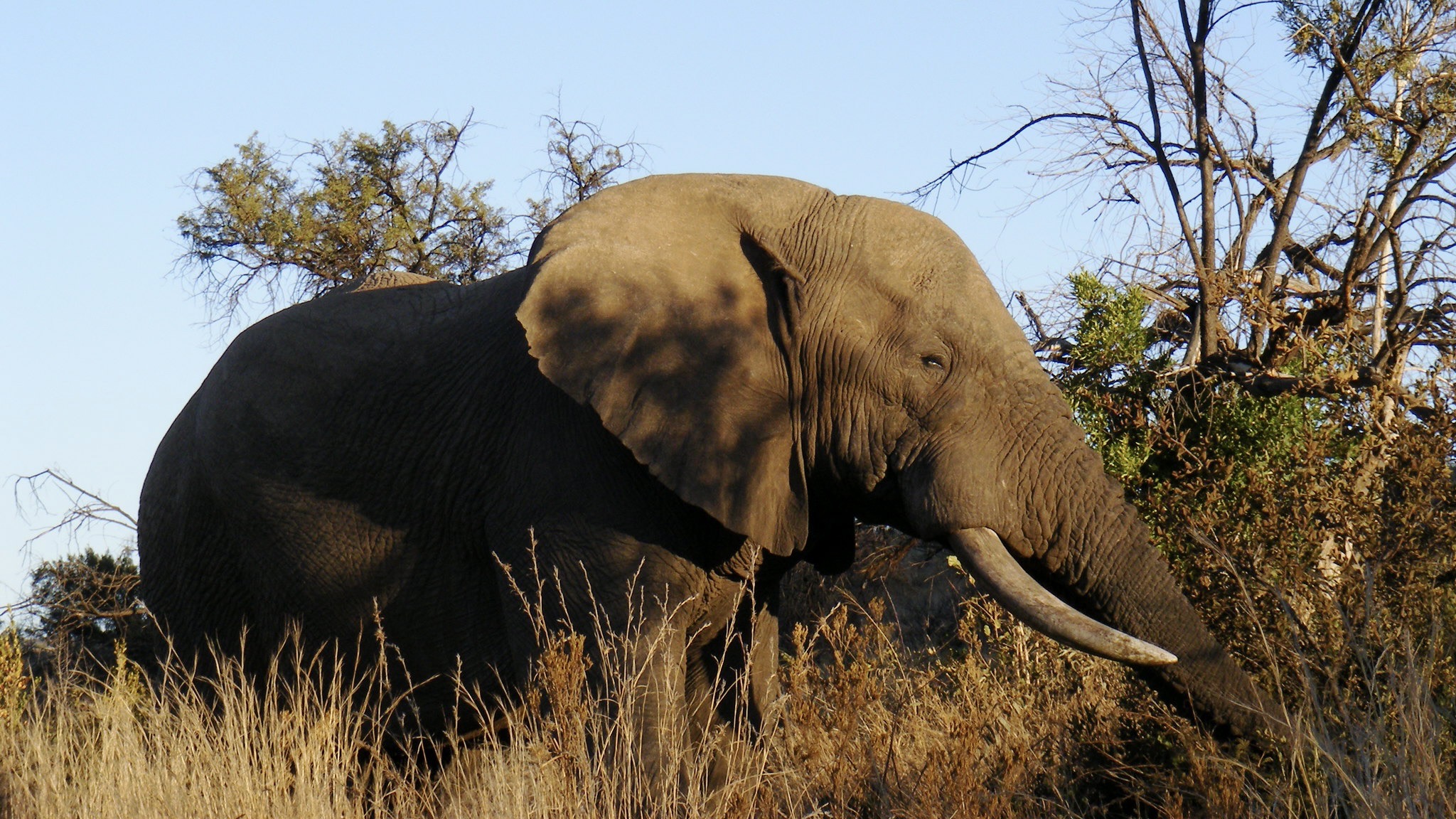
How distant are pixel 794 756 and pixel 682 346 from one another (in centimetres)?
154

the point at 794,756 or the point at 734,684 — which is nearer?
the point at 794,756

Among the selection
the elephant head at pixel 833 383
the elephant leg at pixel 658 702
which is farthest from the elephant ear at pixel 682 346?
the elephant leg at pixel 658 702

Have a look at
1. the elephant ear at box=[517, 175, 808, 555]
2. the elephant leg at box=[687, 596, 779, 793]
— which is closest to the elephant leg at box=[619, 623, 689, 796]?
the elephant leg at box=[687, 596, 779, 793]

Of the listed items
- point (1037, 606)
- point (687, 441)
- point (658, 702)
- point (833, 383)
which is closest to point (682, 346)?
point (687, 441)

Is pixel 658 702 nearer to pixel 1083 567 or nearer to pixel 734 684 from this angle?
pixel 734 684

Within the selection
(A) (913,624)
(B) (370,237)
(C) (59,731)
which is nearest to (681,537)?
(C) (59,731)

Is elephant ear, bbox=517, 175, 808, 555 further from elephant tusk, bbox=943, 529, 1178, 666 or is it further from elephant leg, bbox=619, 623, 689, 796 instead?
elephant tusk, bbox=943, 529, 1178, 666

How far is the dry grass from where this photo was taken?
15.2ft

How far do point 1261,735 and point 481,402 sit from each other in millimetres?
3038

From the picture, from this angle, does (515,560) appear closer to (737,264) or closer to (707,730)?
(707,730)

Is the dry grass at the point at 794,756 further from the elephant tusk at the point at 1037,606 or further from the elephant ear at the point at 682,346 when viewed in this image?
the elephant ear at the point at 682,346

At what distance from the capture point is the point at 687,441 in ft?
18.2

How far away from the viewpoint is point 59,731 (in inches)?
255

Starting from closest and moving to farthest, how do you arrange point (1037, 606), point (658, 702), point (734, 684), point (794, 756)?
point (794, 756) < point (1037, 606) < point (658, 702) < point (734, 684)
